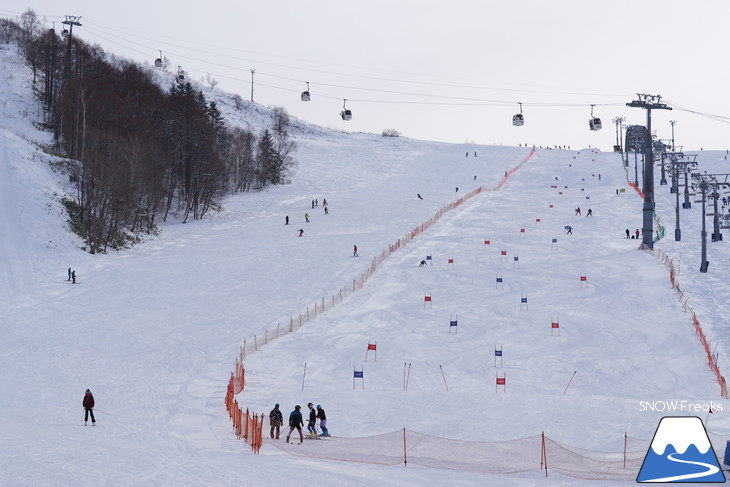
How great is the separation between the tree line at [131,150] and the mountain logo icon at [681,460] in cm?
4191

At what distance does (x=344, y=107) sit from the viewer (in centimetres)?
5238

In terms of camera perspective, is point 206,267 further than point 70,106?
No

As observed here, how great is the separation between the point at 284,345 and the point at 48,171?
118ft

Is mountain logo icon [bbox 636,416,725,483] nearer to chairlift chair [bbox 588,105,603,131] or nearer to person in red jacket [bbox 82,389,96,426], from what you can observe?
person in red jacket [bbox 82,389,96,426]

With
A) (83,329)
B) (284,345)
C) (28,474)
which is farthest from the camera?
(83,329)

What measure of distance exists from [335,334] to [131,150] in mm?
34063

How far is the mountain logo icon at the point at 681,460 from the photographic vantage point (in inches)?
569

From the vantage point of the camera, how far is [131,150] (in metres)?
59.7

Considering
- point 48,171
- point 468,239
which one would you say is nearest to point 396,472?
point 468,239

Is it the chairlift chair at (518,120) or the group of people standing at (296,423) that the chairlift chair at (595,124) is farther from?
the group of people standing at (296,423)

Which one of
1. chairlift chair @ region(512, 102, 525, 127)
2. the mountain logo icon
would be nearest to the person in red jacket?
the mountain logo icon

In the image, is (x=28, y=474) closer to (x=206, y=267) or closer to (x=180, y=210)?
(x=206, y=267)

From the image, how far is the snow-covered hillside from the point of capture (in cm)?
1891

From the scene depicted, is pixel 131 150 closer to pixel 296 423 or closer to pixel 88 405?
pixel 88 405
